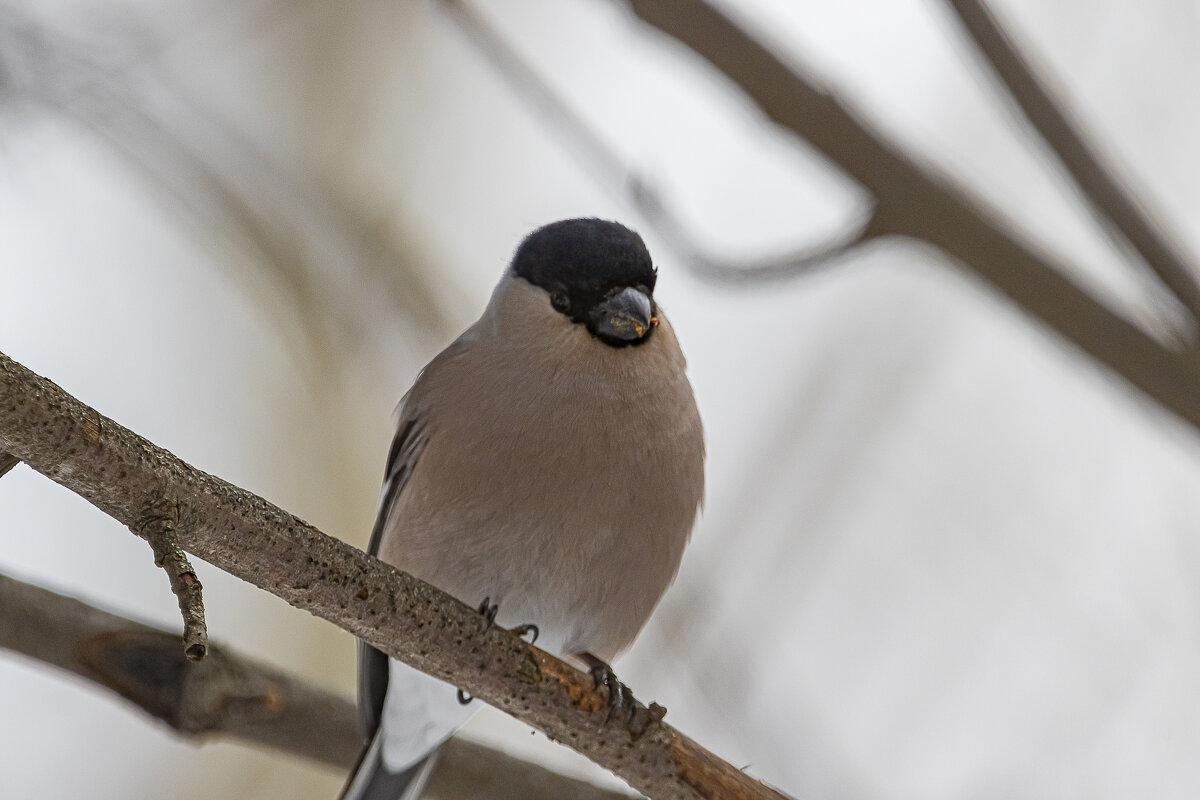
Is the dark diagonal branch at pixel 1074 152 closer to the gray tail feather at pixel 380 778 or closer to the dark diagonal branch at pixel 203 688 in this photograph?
the dark diagonal branch at pixel 203 688

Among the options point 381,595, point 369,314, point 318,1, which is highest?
point 318,1

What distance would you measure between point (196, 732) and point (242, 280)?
259 cm

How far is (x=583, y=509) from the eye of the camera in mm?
2826

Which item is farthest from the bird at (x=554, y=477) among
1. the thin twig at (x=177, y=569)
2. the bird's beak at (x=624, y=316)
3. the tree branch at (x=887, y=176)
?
the thin twig at (x=177, y=569)

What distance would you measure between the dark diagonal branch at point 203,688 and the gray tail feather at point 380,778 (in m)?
0.05

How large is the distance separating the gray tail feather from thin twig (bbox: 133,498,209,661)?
5.35 ft

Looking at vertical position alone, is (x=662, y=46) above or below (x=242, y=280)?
above

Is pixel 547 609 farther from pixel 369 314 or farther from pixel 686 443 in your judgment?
pixel 369 314

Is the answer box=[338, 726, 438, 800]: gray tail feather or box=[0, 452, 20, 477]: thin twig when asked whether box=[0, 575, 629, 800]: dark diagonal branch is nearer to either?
box=[338, 726, 438, 800]: gray tail feather

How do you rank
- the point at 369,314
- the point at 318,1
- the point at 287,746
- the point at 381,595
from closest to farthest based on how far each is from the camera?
the point at 381,595, the point at 287,746, the point at 369,314, the point at 318,1

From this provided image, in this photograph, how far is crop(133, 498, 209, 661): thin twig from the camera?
1581 millimetres

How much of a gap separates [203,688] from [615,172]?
1651 mm

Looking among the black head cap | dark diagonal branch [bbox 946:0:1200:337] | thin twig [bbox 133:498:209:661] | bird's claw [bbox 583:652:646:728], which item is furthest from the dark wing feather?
dark diagonal branch [bbox 946:0:1200:337]

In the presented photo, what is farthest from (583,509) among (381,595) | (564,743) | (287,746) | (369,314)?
(369,314)
